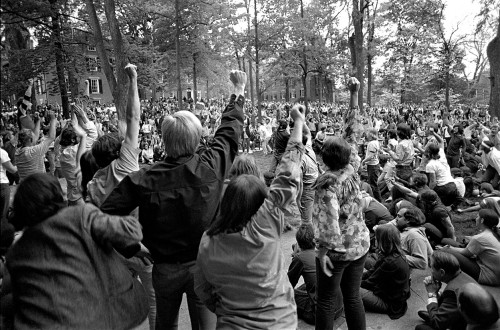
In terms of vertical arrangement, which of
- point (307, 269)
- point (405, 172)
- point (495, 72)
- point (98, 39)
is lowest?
point (307, 269)

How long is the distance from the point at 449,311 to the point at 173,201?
8.32 ft

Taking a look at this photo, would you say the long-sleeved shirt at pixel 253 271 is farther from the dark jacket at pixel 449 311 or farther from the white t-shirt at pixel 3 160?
the white t-shirt at pixel 3 160

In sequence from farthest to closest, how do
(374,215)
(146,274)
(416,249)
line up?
(374,215) < (416,249) < (146,274)

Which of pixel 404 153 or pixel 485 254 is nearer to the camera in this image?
pixel 485 254

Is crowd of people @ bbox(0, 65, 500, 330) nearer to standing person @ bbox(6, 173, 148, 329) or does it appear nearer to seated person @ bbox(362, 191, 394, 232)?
standing person @ bbox(6, 173, 148, 329)

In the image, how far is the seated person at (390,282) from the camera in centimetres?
368

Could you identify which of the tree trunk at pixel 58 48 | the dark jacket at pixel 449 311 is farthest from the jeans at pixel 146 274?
the tree trunk at pixel 58 48

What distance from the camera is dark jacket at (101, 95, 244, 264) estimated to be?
6.75ft

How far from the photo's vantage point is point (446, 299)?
3227 mm

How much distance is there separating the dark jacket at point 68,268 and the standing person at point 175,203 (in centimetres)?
39

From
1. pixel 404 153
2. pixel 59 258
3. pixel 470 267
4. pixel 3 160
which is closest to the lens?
pixel 59 258

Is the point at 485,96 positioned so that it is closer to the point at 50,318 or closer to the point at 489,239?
the point at 489,239

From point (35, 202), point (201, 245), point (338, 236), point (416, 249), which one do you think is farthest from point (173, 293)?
point (416, 249)

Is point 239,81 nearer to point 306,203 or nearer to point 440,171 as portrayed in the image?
point 306,203
